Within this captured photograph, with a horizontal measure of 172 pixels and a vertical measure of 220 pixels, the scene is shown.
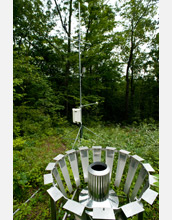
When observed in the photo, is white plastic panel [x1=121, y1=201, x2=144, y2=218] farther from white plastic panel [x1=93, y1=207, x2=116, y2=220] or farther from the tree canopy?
A: the tree canopy

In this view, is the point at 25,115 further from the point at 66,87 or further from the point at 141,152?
the point at 141,152

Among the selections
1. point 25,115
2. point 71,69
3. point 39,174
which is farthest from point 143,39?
point 39,174

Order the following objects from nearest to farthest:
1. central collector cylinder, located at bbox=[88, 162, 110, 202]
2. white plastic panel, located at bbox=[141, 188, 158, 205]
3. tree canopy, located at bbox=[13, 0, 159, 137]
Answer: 1. white plastic panel, located at bbox=[141, 188, 158, 205]
2. central collector cylinder, located at bbox=[88, 162, 110, 202]
3. tree canopy, located at bbox=[13, 0, 159, 137]

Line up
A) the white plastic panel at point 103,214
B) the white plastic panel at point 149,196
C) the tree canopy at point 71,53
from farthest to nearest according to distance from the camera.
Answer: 1. the tree canopy at point 71,53
2. the white plastic panel at point 149,196
3. the white plastic panel at point 103,214

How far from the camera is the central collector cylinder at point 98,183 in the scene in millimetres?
865

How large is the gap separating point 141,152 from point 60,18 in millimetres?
6591

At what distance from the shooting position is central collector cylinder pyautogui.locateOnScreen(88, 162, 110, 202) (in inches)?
34.0

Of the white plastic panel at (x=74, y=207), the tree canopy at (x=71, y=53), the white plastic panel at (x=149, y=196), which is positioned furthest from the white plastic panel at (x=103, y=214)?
the tree canopy at (x=71, y=53)

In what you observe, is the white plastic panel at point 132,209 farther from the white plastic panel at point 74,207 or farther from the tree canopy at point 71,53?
the tree canopy at point 71,53

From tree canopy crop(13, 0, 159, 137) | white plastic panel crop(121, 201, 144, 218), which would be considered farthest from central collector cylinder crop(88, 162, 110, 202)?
tree canopy crop(13, 0, 159, 137)

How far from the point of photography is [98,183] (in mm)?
880

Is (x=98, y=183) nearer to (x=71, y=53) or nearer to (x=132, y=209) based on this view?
(x=132, y=209)

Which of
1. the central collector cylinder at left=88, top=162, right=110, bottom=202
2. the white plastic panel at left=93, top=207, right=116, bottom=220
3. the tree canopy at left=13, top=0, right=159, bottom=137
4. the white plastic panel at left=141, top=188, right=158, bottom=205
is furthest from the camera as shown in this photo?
the tree canopy at left=13, top=0, right=159, bottom=137

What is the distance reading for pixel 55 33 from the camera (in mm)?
5145
